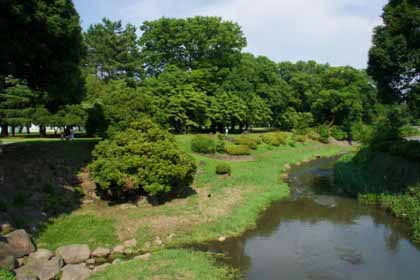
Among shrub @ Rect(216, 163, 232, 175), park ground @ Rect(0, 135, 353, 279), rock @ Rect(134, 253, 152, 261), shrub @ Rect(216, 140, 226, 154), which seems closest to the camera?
rock @ Rect(134, 253, 152, 261)

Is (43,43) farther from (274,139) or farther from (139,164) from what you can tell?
(274,139)

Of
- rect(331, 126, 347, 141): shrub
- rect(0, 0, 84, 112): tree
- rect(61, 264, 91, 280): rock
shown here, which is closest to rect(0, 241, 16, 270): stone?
rect(61, 264, 91, 280): rock

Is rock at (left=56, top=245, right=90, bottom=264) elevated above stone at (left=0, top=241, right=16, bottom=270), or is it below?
below

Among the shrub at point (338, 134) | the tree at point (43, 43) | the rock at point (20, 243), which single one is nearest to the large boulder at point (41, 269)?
the rock at point (20, 243)

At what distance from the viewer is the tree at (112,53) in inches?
1834

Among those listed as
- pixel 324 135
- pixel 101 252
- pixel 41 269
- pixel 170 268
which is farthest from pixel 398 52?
pixel 324 135

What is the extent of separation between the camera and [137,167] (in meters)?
16.0

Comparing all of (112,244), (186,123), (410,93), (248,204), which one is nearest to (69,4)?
(112,244)

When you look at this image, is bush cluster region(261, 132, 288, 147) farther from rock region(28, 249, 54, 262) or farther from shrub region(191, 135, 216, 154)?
rock region(28, 249, 54, 262)

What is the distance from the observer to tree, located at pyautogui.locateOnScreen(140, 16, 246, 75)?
4244 cm

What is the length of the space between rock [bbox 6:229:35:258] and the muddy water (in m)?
6.68

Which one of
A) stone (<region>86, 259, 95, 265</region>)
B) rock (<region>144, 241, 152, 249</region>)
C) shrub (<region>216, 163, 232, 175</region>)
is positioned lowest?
stone (<region>86, 259, 95, 265</region>)

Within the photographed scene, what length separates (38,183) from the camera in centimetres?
1611

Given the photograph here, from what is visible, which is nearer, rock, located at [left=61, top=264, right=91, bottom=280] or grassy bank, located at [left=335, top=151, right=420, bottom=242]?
rock, located at [left=61, top=264, right=91, bottom=280]
